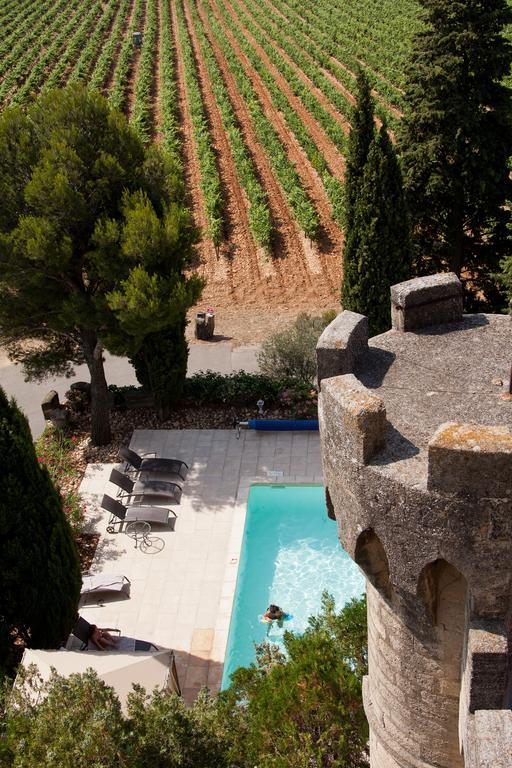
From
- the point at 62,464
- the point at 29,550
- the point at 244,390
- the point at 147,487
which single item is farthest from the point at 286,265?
the point at 29,550

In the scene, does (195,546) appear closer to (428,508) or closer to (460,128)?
(428,508)

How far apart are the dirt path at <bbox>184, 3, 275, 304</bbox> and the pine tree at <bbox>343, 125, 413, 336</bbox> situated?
31.9 feet

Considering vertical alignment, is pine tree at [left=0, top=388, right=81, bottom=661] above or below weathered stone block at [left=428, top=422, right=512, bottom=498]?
below

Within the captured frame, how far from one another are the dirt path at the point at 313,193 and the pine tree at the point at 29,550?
1958cm

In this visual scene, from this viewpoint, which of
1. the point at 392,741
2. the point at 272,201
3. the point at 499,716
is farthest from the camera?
the point at 272,201

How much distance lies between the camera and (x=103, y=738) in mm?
7984

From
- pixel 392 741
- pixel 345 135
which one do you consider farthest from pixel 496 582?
pixel 345 135

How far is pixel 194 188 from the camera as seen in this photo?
39844 mm

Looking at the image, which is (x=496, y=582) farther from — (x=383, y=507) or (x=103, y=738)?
(x=103, y=738)

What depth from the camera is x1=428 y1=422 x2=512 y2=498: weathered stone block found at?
16.4 feet

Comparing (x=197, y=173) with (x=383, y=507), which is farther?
(x=197, y=173)

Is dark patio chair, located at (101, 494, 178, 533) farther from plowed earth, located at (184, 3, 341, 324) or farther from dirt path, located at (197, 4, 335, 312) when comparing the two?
dirt path, located at (197, 4, 335, 312)

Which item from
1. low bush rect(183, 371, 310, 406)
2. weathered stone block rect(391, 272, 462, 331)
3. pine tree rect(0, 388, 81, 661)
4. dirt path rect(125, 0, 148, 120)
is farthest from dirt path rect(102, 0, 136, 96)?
weathered stone block rect(391, 272, 462, 331)

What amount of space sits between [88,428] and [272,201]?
68.3 ft
